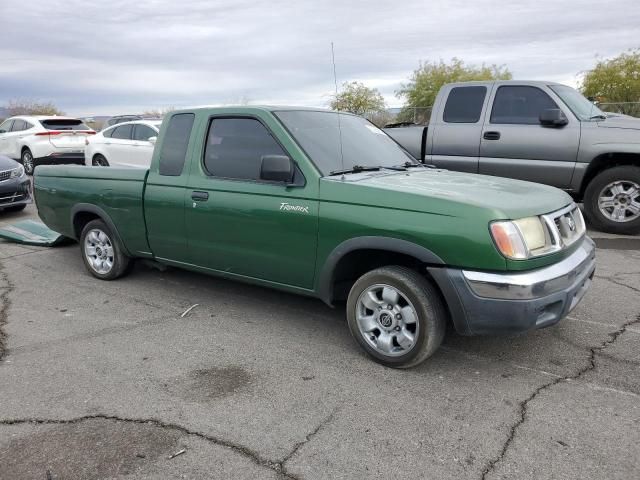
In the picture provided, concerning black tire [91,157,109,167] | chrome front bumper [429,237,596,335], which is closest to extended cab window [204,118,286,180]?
chrome front bumper [429,237,596,335]

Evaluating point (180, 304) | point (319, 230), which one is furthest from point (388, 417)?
point (180, 304)

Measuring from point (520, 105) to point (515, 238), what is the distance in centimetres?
500

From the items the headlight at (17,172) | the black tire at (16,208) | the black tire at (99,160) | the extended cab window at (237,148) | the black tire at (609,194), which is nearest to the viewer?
the extended cab window at (237,148)

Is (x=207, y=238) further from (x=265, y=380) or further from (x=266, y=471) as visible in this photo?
(x=266, y=471)

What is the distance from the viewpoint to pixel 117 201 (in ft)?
17.0

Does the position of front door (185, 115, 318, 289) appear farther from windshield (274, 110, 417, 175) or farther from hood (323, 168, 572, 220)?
hood (323, 168, 572, 220)

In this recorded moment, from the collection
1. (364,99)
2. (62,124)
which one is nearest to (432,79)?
(364,99)

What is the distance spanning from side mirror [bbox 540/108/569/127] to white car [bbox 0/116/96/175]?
1226 cm

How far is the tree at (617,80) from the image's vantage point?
2380 cm

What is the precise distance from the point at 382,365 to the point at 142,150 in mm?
9613

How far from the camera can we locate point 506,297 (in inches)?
124

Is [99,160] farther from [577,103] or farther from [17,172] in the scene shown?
[577,103]

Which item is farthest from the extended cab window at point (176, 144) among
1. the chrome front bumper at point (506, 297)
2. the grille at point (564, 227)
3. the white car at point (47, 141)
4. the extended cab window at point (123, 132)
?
the white car at point (47, 141)

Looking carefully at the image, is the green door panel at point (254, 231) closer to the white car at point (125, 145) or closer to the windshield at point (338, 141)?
the windshield at point (338, 141)
